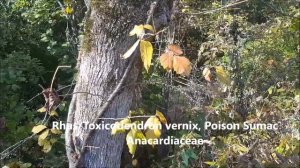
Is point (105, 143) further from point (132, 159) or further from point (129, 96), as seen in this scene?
point (132, 159)

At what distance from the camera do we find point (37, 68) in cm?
415

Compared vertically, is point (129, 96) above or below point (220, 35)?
below

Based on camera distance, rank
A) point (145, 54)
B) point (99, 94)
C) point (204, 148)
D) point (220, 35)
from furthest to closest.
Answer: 1. point (220, 35)
2. point (204, 148)
3. point (99, 94)
4. point (145, 54)

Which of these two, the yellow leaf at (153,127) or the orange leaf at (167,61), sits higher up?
the orange leaf at (167,61)

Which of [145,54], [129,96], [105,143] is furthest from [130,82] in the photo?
[145,54]

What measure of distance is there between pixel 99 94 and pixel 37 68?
2.25 metres

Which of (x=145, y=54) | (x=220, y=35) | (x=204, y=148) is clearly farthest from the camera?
A: (x=220, y=35)

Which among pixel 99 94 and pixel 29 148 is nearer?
pixel 99 94

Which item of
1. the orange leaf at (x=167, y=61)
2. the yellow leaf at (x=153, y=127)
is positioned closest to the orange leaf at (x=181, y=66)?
the orange leaf at (x=167, y=61)

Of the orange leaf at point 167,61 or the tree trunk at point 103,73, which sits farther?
the tree trunk at point 103,73

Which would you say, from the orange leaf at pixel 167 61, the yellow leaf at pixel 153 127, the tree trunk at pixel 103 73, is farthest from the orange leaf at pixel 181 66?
the tree trunk at pixel 103 73

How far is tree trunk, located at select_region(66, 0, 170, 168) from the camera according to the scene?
1984 mm

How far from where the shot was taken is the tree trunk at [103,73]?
1.98 metres

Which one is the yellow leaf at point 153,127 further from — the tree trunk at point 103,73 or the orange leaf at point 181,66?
the tree trunk at point 103,73
